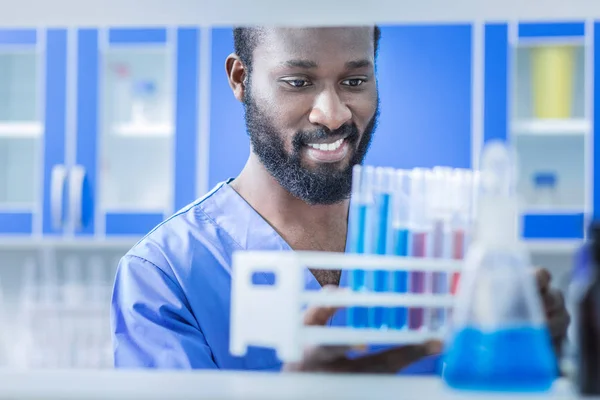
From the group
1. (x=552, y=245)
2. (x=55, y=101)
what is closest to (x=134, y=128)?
(x=55, y=101)

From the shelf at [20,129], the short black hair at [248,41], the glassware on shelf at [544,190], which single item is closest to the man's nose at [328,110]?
the short black hair at [248,41]

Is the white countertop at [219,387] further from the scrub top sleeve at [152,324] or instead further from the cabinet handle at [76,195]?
the cabinet handle at [76,195]

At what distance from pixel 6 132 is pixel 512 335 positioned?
7.89 ft

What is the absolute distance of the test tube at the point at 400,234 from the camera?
809 mm

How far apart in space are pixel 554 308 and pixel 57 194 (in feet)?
6.31

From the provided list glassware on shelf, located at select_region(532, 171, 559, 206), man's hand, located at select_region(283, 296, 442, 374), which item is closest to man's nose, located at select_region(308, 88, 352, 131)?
man's hand, located at select_region(283, 296, 442, 374)

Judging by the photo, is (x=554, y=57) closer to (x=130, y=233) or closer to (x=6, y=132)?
(x=130, y=233)

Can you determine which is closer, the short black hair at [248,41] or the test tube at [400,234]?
the test tube at [400,234]

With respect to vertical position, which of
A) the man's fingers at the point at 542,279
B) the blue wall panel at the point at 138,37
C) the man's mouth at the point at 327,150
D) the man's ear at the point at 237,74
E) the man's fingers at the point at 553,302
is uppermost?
the blue wall panel at the point at 138,37

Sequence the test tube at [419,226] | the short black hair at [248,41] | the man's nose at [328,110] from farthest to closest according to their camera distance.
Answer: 1. the short black hair at [248,41]
2. the man's nose at [328,110]
3. the test tube at [419,226]

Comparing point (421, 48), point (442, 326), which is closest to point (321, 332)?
point (442, 326)

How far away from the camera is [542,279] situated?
933mm

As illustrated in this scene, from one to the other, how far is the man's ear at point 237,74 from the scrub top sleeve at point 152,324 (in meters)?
0.42

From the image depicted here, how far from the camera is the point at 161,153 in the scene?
268cm
